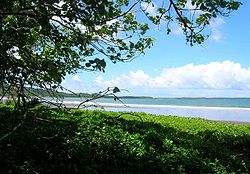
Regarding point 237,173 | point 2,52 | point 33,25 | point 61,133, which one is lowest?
point 237,173

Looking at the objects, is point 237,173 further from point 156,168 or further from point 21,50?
point 21,50

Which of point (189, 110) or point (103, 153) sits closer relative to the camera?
point (103, 153)

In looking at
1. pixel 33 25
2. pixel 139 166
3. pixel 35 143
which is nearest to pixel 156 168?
pixel 139 166

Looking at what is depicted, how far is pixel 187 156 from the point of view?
8.06m

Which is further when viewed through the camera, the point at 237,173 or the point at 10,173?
the point at 237,173

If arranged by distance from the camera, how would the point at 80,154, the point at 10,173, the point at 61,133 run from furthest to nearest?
1. the point at 61,133
2. the point at 80,154
3. the point at 10,173

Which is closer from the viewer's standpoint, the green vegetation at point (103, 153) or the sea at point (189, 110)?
the green vegetation at point (103, 153)

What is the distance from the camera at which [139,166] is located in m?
7.35

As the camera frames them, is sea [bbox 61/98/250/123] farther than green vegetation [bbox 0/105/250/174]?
Yes

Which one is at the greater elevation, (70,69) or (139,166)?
(70,69)

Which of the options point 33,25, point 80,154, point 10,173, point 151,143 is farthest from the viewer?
point 151,143

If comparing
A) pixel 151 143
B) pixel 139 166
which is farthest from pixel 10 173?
pixel 151 143

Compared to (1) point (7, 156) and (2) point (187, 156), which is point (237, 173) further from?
(1) point (7, 156)

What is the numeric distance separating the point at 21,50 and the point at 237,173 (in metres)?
5.32
